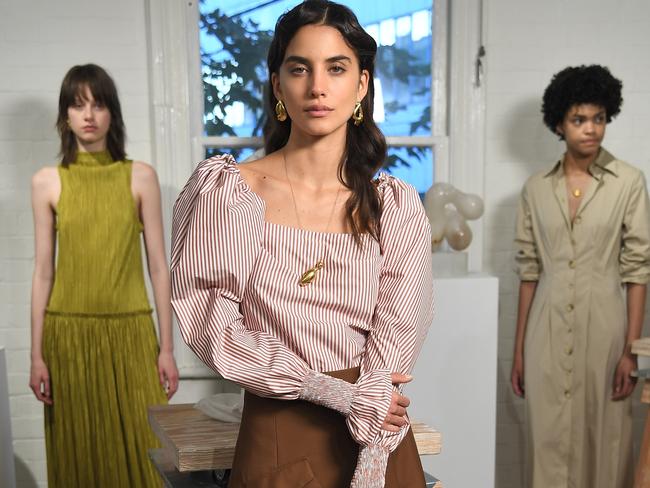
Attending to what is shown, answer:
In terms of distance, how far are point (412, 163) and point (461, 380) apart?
116cm

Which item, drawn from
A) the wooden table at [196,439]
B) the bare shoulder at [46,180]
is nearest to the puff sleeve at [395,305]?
the wooden table at [196,439]

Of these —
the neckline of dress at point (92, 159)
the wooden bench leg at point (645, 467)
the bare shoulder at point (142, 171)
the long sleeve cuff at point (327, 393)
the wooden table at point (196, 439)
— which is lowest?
the wooden bench leg at point (645, 467)

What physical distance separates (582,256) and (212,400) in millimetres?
1834

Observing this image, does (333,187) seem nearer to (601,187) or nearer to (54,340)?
(54,340)

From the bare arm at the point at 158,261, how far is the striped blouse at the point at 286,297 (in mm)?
1515

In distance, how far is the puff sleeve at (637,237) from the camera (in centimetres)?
348

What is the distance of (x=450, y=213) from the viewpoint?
367cm

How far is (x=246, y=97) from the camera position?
4004mm

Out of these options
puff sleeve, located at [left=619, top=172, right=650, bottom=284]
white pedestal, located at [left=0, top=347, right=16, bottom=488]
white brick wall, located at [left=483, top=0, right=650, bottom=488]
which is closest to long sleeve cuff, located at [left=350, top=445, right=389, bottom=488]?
white pedestal, located at [left=0, top=347, right=16, bottom=488]

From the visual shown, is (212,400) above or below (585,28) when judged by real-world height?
below

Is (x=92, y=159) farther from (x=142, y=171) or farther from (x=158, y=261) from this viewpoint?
(x=158, y=261)

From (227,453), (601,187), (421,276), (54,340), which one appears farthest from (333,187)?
(601,187)

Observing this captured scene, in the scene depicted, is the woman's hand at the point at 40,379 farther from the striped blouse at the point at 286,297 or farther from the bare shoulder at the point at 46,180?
the striped blouse at the point at 286,297

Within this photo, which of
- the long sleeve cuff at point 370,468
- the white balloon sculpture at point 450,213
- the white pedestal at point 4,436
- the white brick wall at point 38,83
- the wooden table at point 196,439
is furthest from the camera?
the white brick wall at point 38,83
